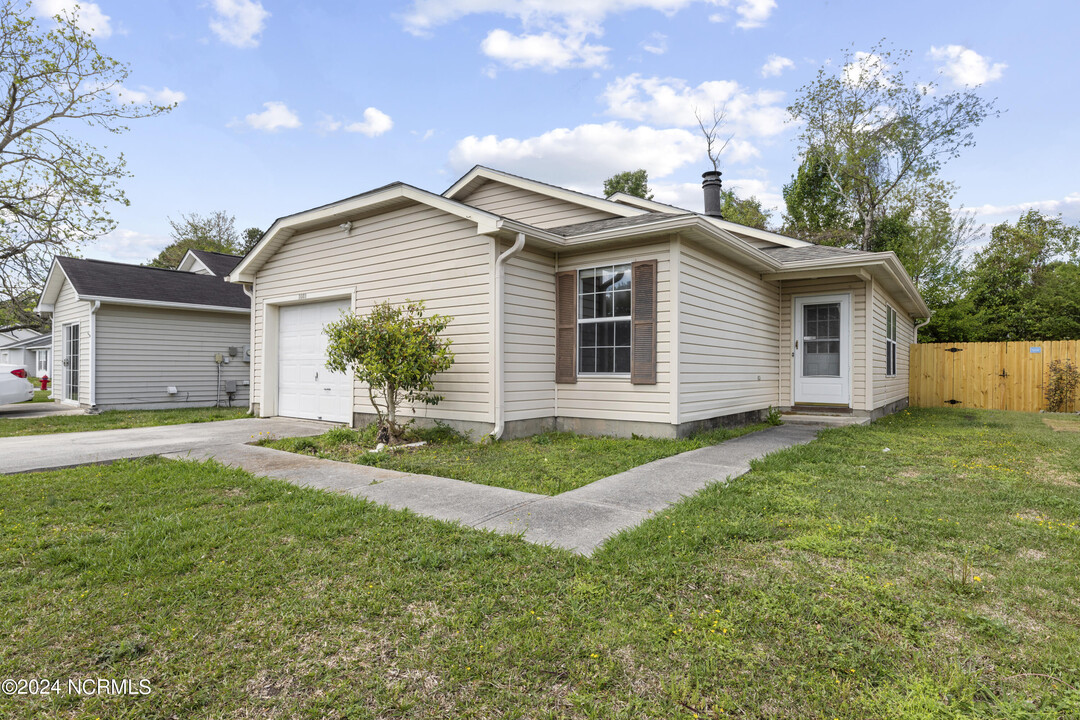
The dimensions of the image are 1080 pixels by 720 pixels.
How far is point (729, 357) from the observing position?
8.31 meters

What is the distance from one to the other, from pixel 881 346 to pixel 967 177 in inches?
727

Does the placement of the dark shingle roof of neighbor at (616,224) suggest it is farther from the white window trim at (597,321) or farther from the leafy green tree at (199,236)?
the leafy green tree at (199,236)

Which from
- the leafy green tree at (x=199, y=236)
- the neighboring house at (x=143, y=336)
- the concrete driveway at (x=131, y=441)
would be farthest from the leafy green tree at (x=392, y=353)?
the leafy green tree at (x=199, y=236)

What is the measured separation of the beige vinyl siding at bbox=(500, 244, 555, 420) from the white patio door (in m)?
12.1

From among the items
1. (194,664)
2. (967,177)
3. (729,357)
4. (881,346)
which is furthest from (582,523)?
(967,177)

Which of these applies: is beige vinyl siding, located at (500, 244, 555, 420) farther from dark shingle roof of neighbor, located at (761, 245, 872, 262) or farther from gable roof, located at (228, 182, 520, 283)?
dark shingle roof of neighbor, located at (761, 245, 872, 262)

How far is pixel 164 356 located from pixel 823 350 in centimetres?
1473

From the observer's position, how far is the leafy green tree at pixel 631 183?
26672 millimetres

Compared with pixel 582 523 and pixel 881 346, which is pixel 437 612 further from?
pixel 881 346

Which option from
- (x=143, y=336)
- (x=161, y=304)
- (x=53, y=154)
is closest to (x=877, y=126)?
(x=161, y=304)

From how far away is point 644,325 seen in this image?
7105 mm

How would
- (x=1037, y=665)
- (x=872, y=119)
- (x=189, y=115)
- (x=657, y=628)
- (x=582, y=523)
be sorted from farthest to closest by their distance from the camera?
(x=872, y=119), (x=189, y=115), (x=582, y=523), (x=657, y=628), (x=1037, y=665)

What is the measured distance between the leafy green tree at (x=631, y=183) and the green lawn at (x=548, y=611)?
80.5 feet

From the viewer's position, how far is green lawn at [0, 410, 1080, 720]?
Answer: 1864 millimetres
